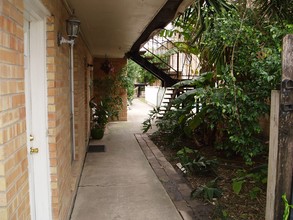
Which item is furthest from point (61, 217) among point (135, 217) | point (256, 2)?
point (256, 2)

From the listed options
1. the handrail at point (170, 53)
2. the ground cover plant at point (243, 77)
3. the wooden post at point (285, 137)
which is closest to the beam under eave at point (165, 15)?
the ground cover plant at point (243, 77)

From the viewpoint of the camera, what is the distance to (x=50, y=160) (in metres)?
2.63

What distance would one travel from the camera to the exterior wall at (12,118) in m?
1.45

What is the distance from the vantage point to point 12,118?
1.59 metres

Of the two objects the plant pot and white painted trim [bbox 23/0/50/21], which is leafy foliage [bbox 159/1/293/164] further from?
the plant pot

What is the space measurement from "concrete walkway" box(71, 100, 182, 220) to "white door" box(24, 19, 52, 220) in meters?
1.07

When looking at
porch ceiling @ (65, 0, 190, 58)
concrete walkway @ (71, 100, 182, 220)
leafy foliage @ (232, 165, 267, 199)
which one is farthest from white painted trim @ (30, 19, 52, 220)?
leafy foliage @ (232, 165, 267, 199)

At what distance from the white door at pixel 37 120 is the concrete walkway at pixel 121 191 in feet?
3.50

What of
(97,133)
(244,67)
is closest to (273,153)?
(244,67)

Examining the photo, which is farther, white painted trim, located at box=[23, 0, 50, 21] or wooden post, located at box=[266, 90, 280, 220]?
wooden post, located at box=[266, 90, 280, 220]

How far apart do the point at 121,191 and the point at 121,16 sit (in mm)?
2646

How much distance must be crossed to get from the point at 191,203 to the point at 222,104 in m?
1.45

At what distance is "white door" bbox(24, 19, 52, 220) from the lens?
2471 millimetres

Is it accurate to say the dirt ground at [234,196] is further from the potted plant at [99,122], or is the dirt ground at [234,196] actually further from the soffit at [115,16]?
the potted plant at [99,122]
